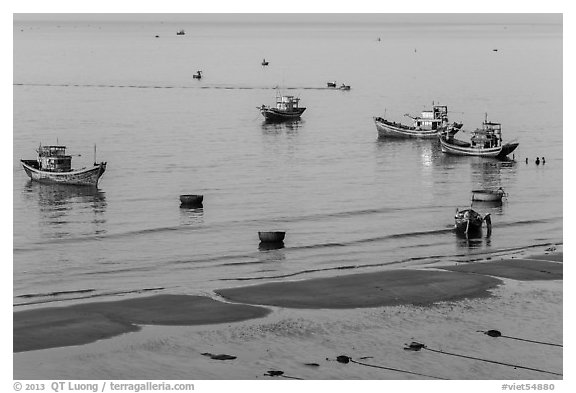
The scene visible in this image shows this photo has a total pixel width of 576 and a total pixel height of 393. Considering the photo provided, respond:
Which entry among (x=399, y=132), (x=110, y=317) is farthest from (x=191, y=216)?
(x=399, y=132)

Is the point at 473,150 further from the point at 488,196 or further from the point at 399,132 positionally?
the point at 488,196

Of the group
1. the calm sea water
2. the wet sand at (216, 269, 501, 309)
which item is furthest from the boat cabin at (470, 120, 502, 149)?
the wet sand at (216, 269, 501, 309)

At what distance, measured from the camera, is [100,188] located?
339 ft

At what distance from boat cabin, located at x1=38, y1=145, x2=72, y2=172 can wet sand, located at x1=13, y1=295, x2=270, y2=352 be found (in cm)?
4513

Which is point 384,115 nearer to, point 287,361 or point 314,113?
point 314,113

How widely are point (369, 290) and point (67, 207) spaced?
38687 mm

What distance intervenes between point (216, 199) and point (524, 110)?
9339cm

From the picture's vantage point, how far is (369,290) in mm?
63719

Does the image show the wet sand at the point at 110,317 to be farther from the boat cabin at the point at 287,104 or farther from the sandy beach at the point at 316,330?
the boat cabin at the point at 287,104

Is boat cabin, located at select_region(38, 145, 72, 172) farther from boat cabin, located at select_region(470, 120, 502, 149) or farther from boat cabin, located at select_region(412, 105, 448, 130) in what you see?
boat cabin, located at select_region(412, 105, 448, 130)

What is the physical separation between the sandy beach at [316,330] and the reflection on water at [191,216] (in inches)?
896

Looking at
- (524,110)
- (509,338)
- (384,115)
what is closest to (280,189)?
(509,338)

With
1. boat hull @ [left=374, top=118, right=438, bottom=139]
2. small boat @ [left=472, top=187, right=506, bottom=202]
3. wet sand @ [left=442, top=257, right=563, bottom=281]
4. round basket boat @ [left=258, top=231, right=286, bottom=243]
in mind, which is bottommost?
wet sand @ [left=442, top=257, right=563, bottom=281]

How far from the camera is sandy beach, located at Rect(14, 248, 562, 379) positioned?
49219 mm
